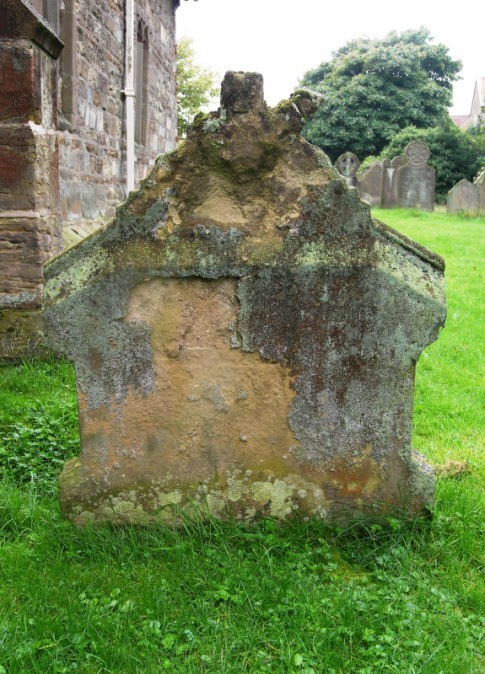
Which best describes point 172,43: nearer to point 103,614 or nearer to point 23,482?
point 23,482

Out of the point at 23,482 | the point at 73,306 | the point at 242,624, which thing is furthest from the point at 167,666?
the point at 23,482

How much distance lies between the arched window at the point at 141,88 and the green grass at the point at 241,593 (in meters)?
10.00

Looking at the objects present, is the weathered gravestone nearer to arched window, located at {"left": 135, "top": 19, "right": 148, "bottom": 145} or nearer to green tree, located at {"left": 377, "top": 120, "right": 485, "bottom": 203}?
arched window, located at {"left": 135, "top": 19, "right": 148, "bottom": 145}

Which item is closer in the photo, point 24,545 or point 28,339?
point 24,545

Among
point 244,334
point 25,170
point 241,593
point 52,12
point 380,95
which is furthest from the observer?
point 380,95

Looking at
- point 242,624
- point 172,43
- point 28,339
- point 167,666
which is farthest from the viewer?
Answer: point 172,43

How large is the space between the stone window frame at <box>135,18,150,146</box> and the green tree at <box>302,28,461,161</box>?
74.4 feet

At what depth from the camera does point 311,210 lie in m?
3.02

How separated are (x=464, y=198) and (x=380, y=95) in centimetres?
1815

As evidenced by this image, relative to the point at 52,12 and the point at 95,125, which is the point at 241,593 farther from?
the point at 95,125

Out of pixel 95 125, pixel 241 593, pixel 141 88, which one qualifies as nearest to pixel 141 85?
pixel 141 88

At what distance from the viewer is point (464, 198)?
1886 cm

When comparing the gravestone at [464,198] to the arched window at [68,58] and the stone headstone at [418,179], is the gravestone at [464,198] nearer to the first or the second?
the stone headstone at [418,179]

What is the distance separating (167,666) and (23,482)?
1767mm
